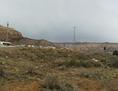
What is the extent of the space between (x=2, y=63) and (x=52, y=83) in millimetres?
10727

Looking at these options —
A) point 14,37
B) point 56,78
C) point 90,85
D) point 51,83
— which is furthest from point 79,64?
point 14,37

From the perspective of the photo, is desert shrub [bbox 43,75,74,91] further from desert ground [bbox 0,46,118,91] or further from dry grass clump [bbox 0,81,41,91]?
dry grass clump [bbox 0,81,41,91]

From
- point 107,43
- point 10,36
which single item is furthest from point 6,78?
point 107,43

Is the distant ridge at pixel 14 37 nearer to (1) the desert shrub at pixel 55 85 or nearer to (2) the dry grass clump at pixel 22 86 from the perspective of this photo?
(2) the dry grass clump at pixel 22 86

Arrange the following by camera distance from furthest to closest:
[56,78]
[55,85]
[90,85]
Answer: [90,85] → [56,78] → [55,85]

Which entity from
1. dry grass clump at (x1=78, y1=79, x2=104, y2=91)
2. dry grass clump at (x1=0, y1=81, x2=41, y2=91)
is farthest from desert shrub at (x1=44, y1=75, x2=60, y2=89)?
dry grass clump at (x1=78, y1=79, x2=104, y2=91)

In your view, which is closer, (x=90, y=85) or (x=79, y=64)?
(x=90, y=85)

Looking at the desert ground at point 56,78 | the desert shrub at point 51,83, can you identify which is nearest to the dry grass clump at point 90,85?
the desert ground at point 56,78

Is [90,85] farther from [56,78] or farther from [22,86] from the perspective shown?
[22,86]

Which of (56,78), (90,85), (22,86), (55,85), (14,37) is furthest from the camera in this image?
(14,37)

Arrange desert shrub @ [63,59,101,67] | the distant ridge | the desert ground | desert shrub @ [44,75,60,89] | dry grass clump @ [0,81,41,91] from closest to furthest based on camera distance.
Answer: dry grass clump @ [0,81,41,91]
desert shrub @ [44,75,60,89]
the desert ground
desert shrub @ [63,59,101,67]
the distant ridge

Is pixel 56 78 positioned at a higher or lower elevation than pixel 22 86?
higher

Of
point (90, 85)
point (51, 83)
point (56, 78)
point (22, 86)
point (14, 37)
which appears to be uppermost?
point (14, 37)

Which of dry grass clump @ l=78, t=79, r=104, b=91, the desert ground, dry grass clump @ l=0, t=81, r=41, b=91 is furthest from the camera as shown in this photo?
dry grass clump @ l=78, t=79, r=104, b=91
